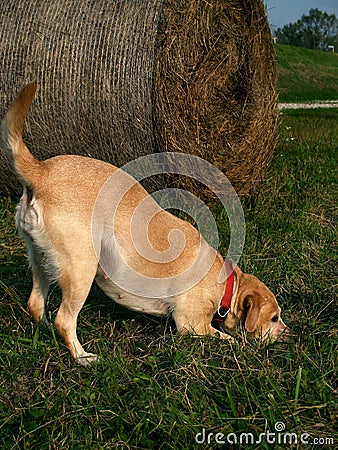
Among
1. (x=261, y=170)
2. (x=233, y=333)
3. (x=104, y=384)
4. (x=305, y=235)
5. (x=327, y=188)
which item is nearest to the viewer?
(x=104, y=384)

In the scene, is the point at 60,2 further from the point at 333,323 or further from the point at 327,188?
the point at 333,323

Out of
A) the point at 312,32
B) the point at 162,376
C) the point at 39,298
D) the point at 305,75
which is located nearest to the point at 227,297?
the point at 162,376

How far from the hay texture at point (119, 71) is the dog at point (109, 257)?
1.54m

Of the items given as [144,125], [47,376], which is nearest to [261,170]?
[144,125]

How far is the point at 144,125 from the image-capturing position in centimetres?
496

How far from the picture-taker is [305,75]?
2827 cm

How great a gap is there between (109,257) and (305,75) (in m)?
26.8

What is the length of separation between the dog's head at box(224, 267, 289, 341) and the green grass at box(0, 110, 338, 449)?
0.12m

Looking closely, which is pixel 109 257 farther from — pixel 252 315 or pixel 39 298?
pixel 252 315

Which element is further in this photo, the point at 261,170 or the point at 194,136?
the point at 261,170

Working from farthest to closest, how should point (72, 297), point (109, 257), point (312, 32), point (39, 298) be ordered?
1. point (312, 32)
2. point (39, 298)
3. point (109, 257)
4. point (72, 297)

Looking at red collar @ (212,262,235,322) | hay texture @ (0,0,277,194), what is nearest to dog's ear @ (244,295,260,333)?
red collar @ (212,262,235,322)

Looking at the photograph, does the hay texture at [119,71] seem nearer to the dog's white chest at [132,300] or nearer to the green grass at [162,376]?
the green grass at [162,376]

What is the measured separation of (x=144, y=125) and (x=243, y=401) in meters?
2.96
